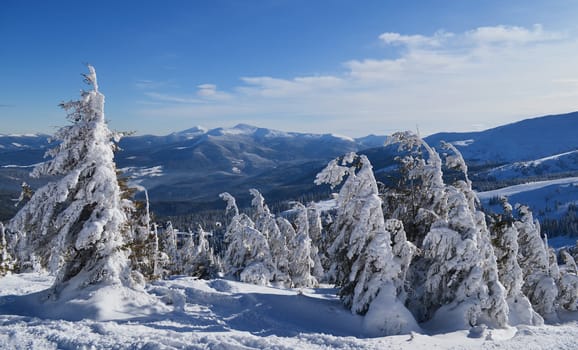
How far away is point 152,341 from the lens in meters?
12.9

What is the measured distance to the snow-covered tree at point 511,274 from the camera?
70.3ft

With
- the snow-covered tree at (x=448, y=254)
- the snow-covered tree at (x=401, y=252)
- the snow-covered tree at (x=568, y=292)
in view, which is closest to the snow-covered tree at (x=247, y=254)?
the snow-covered tree at (x=448, y=254)

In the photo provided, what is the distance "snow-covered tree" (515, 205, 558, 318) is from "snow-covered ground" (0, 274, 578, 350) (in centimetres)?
719

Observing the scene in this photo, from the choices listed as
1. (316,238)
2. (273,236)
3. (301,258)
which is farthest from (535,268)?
(316,238)

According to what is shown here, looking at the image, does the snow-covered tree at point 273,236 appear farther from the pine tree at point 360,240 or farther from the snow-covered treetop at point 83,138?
the snow-covered treetop at point 83,138

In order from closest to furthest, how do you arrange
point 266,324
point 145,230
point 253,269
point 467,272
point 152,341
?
point 152,341, point 266,324, point 467,272, point 145,230, point 253,269

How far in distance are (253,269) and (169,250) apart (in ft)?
80.5

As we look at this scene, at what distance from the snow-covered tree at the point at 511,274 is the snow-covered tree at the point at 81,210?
65.4 ft

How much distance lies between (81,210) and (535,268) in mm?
29095

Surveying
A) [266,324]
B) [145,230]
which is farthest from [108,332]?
[145,230]

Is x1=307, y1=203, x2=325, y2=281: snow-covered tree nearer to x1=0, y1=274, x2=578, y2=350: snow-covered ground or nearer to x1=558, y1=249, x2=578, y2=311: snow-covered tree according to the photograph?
x1=558, y1=249, x2=578, y2=311: snow-covered tree

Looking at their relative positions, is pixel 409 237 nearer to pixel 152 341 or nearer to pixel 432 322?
pixel 432 322

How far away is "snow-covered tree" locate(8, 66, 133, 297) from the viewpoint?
1614 cm

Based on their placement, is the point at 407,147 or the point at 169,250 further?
the point at 169,250
